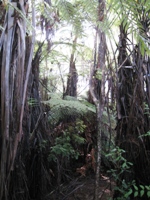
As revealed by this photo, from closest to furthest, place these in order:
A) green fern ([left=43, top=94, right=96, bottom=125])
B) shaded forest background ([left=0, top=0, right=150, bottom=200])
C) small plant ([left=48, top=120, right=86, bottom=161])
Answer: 1. shaded forest background ([left=0, top=0, right=150, bottom=200])
2. small plant ([left=48, top=120, right=86, bottom=161])
3. green fern ([left=43, top=94, right=96, bottom=125])

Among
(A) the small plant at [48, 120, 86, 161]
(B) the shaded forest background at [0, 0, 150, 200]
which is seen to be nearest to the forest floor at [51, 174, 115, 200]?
(B) the shaded forest background at [0, 0, 150, 200]

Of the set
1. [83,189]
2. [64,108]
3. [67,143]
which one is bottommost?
[83,189]

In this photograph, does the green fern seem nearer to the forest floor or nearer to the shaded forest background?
the shaded forest background

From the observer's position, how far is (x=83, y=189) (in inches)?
88.1

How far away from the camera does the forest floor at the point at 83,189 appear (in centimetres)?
203

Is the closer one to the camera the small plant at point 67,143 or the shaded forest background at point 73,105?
the shaded forest background at point 73,105

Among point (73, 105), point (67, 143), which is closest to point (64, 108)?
point (73, 105)

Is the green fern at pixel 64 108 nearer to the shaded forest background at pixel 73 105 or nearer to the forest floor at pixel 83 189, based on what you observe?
the shaded forest background at pixel 73 105

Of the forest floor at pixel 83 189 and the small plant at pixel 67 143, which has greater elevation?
the small plant at pixel 67 143

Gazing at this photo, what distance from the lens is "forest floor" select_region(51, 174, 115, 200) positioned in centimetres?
203

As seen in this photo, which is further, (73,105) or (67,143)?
(73,105)

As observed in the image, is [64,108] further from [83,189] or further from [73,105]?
[83,189]

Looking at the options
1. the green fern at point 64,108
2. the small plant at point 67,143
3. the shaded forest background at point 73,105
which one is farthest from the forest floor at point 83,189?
the green fern at point 64,108

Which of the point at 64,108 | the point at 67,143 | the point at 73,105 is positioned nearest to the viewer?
the point at 67,143
